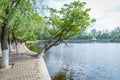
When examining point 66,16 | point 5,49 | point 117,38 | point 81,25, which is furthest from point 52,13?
point 117,38

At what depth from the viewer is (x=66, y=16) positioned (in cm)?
2922

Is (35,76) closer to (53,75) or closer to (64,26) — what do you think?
(53,75)

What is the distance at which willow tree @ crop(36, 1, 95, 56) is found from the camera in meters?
28.3

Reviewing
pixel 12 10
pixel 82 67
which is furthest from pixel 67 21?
pixel 12 10

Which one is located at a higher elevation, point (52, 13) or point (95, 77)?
point (52, 13)

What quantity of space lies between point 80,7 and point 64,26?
3.14 metres

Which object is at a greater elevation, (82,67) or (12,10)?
(12,10)

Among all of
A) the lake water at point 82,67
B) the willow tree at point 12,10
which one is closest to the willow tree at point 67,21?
the lake water at point 82,67

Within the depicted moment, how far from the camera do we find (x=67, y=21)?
28.6 metres

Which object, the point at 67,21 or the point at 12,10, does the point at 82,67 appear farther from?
the point at 12,10

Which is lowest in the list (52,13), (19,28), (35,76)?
(35,76)

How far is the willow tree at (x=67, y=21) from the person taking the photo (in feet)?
92.9

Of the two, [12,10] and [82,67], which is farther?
[82,67]

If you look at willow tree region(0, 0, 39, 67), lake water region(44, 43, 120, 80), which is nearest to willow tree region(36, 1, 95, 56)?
lake water region(44, 43, 120, 80)
